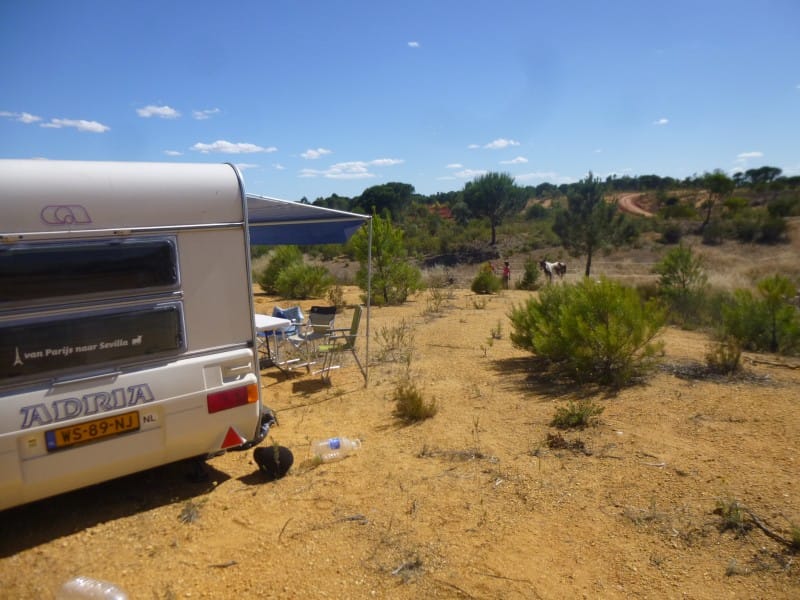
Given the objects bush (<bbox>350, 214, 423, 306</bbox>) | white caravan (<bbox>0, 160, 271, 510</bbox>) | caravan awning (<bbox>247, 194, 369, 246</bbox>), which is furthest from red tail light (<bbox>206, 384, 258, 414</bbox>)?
bush (<bbox>350, 214, 423, 306</bbox>)

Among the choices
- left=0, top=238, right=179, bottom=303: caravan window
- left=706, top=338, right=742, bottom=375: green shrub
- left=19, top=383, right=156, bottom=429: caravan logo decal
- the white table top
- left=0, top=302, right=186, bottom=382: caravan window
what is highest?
left=0, top=238, right=179, bottom=303: caravan window

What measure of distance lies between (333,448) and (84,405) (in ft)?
7.01

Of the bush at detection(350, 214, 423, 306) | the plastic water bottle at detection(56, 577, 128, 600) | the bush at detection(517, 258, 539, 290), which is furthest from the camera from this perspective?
the bush at detection(517, 258, 539, 290)

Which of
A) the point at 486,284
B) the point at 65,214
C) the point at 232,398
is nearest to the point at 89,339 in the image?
Result: the point at 65,214

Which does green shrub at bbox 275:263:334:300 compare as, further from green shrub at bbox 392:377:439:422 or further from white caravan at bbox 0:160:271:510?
white caravan at bbox 0:160:271:510

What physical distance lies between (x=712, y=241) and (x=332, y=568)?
32.5 meters

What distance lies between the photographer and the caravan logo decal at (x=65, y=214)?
10.8ft

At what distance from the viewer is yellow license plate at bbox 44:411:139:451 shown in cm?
330

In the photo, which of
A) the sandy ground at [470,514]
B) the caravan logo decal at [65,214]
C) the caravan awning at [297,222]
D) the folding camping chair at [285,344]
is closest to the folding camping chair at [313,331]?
the folding camping chair at [285,344]

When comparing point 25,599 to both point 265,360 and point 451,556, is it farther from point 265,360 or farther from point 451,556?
point 265,360

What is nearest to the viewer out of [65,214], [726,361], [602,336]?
[65,214]

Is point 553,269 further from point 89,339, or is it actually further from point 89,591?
point 89,591

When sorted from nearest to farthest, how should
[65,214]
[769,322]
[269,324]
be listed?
[65,214]
[269,324]
[769,322]

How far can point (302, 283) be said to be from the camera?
632 inches
